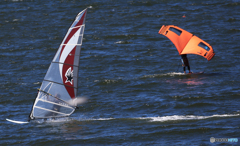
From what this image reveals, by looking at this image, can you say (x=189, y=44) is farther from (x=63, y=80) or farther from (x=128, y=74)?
(x=63, y=80)

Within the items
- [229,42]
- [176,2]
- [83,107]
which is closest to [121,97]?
[83,107]

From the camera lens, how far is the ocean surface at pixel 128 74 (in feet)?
94.9

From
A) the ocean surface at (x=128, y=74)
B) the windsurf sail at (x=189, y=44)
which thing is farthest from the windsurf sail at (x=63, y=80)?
the windsurf sail at (x=189, y=44)

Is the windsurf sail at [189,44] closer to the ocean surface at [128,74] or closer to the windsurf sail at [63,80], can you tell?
the ocean surface at [128,74]

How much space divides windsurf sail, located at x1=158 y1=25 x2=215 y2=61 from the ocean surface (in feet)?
7.56

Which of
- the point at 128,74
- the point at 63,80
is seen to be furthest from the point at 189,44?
the point at 63,80

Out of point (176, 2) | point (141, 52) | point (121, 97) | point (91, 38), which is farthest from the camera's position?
point (176, 2)

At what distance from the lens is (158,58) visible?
48625 millimetres

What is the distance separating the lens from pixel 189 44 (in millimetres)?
40656

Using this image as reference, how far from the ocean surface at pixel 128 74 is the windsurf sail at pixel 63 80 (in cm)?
161

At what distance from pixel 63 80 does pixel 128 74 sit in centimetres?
1613

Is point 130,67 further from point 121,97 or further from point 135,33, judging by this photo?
point 135,33

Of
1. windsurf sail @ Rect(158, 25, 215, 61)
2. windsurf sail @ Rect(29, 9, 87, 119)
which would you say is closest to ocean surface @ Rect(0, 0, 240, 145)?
windsurf sail @ Rect(29, 9, 87, 119)

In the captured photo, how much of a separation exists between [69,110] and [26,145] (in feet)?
11.1
